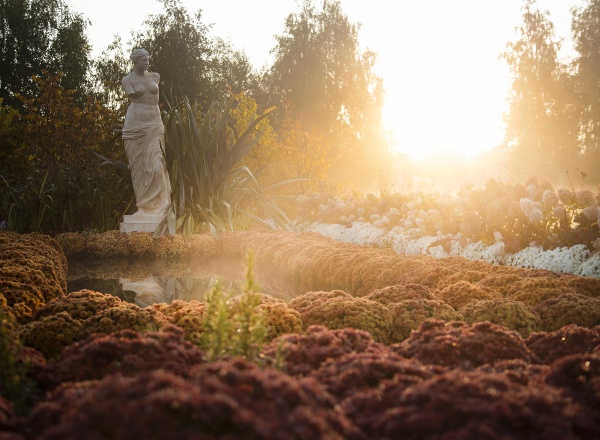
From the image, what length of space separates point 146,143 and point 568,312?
8280mm

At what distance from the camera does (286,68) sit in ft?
99.0

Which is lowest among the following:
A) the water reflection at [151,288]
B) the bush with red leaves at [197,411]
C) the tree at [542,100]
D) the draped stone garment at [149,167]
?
the water reflection at [151,288]

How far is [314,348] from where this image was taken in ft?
6.66

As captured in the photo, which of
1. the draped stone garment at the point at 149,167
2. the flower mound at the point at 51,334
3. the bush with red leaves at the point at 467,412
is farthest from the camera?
the draped stone garment at the point at 149,167

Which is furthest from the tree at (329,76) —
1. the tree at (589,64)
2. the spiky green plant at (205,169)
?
the spiky green plant at (205,169)

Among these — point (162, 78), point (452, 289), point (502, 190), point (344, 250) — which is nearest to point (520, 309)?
point (452, 289)

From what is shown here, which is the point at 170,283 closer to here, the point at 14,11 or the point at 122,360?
the point at 122,360

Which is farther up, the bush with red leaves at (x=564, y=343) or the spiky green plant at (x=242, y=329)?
the spiky green plant at (x=242, y=329)

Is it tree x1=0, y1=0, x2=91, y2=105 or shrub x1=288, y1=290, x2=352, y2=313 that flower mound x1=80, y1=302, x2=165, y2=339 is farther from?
tree x1=0, y1=0, x2=91, y2=105

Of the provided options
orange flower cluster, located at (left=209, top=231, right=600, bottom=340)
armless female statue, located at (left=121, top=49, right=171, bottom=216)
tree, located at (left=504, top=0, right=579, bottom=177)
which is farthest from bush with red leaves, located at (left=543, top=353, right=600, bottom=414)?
tree, located at (left=504, top=0, right=579, bottom=177)

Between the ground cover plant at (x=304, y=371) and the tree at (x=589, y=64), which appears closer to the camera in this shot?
the ground cover plant at (x=304, y=371)

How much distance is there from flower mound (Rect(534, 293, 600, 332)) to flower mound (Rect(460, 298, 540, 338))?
0.32 ft

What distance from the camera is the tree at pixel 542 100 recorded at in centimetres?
2848

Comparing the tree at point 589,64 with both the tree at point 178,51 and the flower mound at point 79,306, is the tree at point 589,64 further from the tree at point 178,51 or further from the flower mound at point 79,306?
the flower mound at point 79,306
